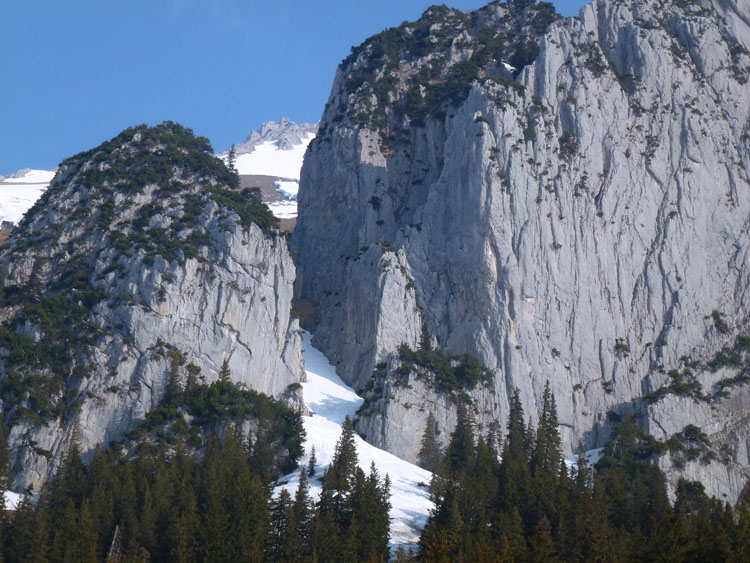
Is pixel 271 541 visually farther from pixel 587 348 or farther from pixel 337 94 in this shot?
pixel 337 94

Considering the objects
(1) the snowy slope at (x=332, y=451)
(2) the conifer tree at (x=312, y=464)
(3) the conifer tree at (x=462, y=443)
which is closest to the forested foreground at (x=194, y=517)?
(1) the snowy slope at (x=332, y=451)

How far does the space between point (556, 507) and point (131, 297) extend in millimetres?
39660

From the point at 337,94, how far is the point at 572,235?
126 feet

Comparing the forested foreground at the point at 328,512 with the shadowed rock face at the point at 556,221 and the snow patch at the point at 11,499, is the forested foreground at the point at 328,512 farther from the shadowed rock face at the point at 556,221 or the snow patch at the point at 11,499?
the shadowed rock face at the point at 556,221

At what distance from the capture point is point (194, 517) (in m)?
62.7

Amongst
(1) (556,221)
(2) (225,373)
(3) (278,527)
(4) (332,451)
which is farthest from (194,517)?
(1) (556,221)

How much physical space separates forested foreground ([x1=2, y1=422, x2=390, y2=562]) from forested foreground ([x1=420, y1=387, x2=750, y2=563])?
5.63 m

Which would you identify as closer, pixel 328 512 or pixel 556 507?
pixel 328 512

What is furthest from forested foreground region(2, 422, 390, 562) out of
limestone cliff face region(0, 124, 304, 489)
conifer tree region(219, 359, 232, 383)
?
conifer tree region(219, 359, 232, 383)

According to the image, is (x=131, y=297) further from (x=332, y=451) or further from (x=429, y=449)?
(x=429, y=449)

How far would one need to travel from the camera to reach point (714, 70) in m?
113

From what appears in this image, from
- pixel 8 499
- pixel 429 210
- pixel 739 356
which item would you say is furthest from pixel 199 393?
pixel 739 356

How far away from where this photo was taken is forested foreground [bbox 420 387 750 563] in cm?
5081

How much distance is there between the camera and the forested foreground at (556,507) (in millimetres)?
50812
